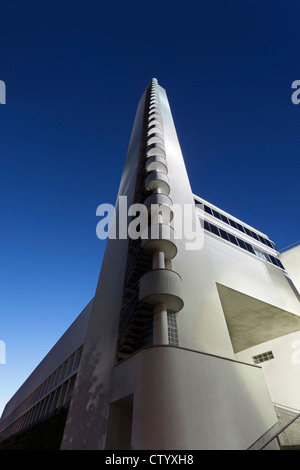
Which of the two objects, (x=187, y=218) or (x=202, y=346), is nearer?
(x=202, y=346)

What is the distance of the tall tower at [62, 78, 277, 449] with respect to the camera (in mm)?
6645

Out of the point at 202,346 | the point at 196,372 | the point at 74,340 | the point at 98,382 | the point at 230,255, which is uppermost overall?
the point at 230,255

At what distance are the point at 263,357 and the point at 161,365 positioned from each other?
16.6m

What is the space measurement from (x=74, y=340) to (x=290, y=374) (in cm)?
1794

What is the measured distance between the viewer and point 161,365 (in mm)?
7199

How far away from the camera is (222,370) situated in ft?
27.0

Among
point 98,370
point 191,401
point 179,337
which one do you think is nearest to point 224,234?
point 179,337

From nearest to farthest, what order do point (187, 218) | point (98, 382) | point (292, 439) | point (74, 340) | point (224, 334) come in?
point (292, 439) < point (98, 382) < point (224, 334) < point (187, 218) < point (74, 340)

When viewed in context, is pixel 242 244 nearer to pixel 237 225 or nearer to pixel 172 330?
pixel 237 225

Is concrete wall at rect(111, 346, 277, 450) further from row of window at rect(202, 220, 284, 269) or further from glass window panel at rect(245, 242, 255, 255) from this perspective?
glass window panel at rect(245, 242, 255, 255)

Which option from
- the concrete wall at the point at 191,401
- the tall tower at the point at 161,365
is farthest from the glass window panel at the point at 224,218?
the concrete wall at the point at 191,401
